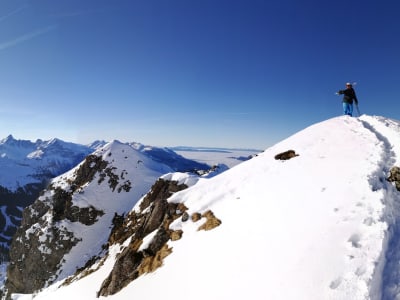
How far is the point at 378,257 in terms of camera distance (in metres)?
10.5

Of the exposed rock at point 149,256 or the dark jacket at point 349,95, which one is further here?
the dark jacket at point 349,95

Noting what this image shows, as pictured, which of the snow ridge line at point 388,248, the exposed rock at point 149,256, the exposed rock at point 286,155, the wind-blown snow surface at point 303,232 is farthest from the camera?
the exposed rock at point 286,155

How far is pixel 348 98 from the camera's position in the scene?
3328cm

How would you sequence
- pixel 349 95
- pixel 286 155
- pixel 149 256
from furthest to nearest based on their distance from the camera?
pixel 349 95
pixel 286 155
pixel 149 256

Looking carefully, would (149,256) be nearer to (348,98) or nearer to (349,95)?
(348,98)

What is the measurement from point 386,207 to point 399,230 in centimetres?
163

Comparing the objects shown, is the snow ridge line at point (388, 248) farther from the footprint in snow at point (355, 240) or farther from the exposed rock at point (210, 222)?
the exposed rock at point (210, 222)

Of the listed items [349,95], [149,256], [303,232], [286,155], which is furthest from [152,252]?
[349,95]

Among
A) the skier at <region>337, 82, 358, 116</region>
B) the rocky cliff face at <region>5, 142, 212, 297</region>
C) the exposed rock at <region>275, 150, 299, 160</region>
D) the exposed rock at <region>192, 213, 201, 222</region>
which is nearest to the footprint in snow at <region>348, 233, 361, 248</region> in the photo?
the exposed rock at <region>192, 213, 201, 222</region>

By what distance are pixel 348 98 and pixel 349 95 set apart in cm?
37

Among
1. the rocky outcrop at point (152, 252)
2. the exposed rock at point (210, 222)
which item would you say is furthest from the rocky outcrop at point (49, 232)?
the exposed rock at point (210, 222)

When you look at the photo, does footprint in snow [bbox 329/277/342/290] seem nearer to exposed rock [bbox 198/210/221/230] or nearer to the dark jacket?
exposed rock [bbox 198/210/221/230]

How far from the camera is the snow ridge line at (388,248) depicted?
946 cm

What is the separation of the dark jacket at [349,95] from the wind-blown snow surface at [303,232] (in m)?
5.48
